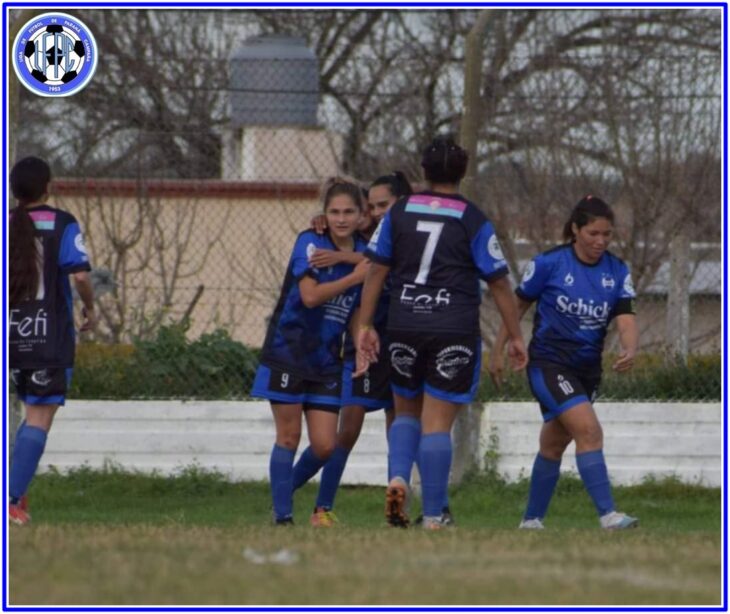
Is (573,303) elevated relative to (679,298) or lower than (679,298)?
elevated

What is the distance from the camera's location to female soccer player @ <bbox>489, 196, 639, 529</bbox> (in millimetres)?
8023

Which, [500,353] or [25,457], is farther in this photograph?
[25,457]

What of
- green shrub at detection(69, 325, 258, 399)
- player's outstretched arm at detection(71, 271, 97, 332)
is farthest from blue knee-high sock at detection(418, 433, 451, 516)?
green shrub at detection(69, 325, 258, 399)

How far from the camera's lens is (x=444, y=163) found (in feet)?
24.6

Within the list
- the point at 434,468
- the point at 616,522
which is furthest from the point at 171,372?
the point at 616,522

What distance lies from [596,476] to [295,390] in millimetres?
1595

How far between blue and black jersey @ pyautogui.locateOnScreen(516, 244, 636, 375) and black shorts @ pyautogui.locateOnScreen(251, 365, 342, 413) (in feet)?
3.46

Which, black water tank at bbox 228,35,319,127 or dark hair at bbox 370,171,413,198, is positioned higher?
black water tank at bbox 228,35,319,127

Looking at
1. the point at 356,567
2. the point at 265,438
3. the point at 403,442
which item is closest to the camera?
the point at 356,567

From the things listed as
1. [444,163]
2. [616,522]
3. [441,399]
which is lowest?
[616,522]

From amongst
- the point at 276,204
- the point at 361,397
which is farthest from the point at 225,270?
the point at 361,397

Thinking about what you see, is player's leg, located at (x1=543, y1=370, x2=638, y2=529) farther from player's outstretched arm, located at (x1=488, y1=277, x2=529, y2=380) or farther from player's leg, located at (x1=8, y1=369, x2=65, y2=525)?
player's leg, located at (x1=8, y1=369, x2=65, y2=525)

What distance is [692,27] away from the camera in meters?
16.6

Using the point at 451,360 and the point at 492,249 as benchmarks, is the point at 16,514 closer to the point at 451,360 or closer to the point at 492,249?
the point at 451,360
